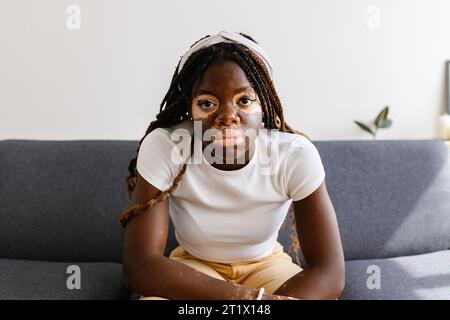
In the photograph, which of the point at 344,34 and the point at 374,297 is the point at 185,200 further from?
the point at 344,34

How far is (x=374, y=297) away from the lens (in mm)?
1234

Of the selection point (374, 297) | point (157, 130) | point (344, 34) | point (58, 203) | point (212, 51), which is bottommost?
point (374, 297)

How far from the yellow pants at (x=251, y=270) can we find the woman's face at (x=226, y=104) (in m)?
0.31

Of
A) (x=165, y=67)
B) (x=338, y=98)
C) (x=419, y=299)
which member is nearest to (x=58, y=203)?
(x=165, y=67)

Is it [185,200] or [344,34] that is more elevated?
[344,34]

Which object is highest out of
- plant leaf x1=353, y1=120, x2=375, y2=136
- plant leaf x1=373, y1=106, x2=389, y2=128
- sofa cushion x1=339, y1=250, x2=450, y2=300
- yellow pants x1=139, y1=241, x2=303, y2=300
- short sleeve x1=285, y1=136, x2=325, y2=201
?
plant leaf x1=373, y1=106, x2=389, y2=128

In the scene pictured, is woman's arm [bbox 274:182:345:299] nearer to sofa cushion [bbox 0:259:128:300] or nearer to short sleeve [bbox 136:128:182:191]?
short sleeve [bbox 136:128:182:191]

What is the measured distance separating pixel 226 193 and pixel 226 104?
22 cm

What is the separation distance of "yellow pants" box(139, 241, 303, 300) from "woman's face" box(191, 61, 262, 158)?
12.3 inches

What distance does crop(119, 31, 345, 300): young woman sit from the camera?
0.99 m

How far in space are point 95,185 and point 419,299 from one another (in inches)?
40.3

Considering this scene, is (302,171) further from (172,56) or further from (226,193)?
(172,56)

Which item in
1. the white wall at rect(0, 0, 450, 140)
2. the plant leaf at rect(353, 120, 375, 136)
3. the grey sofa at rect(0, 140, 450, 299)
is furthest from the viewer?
the plant leaf at rect(353, 120, 375, 136)

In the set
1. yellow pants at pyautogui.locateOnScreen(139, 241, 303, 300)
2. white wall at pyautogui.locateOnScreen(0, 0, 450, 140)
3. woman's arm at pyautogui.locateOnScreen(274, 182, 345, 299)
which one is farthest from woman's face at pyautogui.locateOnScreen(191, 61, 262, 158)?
white wall at pyautogui.locateOnScreen(0, 0, 450, 140)
